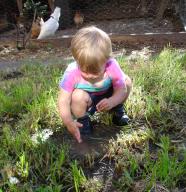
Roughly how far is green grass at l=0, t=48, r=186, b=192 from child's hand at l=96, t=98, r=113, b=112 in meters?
0.21

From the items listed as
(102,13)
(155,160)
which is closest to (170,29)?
(102,13)

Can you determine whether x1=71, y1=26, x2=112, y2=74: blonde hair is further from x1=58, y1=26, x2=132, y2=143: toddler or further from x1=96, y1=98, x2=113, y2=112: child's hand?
x1=96, y1=98, x2=113, y2=112: child's hand

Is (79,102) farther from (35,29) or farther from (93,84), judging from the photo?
(35,29)

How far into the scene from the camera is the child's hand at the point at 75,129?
284cm

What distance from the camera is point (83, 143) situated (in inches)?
115

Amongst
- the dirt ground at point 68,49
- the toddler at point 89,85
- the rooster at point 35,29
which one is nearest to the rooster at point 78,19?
the dirt ground at point 68,49

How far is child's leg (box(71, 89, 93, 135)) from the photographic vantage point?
2.87 metres

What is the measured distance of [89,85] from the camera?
2936 millimetres

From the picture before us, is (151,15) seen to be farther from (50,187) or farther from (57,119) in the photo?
(50,187)

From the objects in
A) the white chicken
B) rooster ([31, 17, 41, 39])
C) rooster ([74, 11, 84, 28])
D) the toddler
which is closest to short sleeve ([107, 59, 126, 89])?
the toddler

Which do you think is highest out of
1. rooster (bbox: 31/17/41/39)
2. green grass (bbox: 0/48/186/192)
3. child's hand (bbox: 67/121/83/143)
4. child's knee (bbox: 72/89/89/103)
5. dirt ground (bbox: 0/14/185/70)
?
child's knee (bbox: 72/89/89/103)

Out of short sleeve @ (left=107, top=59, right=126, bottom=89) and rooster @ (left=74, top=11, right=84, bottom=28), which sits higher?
short sleeve @ (left=107, top=59, right=126, bottom=89)

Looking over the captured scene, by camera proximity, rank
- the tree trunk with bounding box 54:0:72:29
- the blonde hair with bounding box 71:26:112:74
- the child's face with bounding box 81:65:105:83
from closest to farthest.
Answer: the blonde hair with bounding box 71:26:112:74
the child's face with bounding box 81:65:105:83
the tree trunk with bounding box 54:0:72:29

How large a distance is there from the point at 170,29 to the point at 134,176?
4.77m
